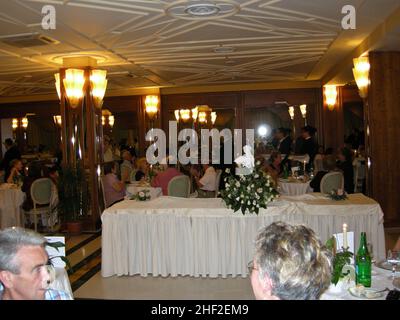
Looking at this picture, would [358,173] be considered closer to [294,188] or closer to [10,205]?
[294,188]

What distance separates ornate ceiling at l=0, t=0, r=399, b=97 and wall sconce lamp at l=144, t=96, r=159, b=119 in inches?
110

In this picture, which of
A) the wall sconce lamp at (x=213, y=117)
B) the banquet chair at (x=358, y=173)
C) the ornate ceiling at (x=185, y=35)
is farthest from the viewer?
the wall sconce lamp at (x=213, y=117)

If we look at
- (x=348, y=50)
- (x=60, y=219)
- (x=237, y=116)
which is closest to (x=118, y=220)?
(x=60, y=219)

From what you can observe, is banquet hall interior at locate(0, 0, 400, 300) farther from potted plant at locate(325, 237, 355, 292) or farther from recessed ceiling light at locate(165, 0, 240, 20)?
potted plant at locate(325, 237, 355, 292)

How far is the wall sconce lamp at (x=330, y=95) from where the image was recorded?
1310 cm

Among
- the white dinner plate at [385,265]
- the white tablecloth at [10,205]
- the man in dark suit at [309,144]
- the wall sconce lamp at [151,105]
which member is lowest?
the white tablecloth at [10,205]

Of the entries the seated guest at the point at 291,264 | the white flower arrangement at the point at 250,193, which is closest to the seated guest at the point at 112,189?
the white flower arrangement at the point at 250,193

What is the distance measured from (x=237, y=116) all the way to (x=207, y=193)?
5.52 metres

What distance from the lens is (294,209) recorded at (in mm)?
5168

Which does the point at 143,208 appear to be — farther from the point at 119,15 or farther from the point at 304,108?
the point at 304,108

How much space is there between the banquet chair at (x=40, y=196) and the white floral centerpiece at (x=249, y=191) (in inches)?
169

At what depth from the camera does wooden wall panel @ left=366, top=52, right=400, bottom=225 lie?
7754mm

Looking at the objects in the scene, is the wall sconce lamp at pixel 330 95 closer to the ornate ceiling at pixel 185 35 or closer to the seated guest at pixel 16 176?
the ornate ceiling at pixel 185 35

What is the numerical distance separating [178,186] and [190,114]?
790 cm
